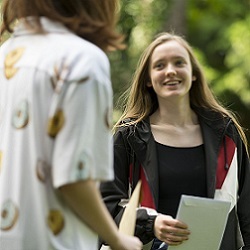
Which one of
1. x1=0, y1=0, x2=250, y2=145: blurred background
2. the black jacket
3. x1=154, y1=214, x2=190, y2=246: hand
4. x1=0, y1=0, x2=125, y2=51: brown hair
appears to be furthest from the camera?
x1=0, y1=0, x2=250, y2=145: blurred background

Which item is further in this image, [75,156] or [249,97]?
[249,97]

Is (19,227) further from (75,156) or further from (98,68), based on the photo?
(98,68)

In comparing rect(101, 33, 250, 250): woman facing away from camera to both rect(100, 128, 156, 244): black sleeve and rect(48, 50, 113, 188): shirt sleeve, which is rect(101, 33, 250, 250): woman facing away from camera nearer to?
rect(100, 128, 156, 244): black sleeve

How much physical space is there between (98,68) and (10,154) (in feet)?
1.14

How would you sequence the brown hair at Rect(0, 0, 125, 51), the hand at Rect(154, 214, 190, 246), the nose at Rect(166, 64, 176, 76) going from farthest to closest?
the nose at Rect(166, 64, 176, 76)
the hand at Rect(154, 214, 190, 246)
the brown hair at Rect(0, 0, 125, 51)

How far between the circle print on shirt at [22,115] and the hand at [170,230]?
1.49 m

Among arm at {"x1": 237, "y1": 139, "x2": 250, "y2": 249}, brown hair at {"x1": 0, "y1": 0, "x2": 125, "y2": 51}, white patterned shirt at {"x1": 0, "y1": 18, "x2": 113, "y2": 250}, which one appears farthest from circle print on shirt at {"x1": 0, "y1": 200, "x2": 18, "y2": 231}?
arm at {"x1": 237, "y1": 139, "x2": 250, "y2": 249}

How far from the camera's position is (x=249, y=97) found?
11.6 metres

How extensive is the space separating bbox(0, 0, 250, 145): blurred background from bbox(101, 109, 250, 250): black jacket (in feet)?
14.6

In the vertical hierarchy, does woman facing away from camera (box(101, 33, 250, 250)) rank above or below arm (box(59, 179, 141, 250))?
below

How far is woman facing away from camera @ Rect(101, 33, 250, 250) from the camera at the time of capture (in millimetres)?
4195

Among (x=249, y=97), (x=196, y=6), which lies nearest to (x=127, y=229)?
(x=249, y=97)

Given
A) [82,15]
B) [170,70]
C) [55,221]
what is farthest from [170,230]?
[82,15]

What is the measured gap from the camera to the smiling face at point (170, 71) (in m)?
4.38
